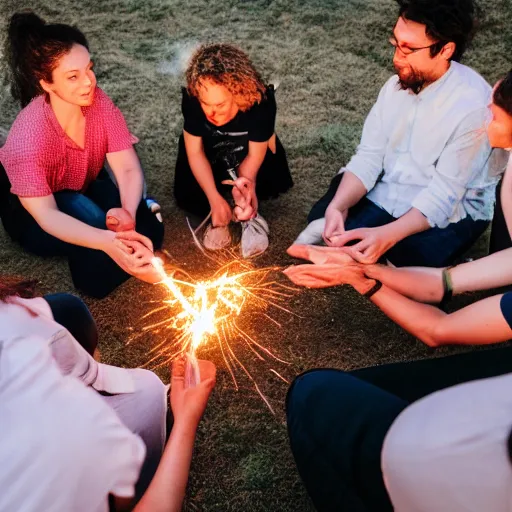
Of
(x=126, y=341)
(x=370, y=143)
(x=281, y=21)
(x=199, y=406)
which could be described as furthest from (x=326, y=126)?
(x=199, y=406)

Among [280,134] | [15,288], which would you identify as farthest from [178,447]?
[280,134]

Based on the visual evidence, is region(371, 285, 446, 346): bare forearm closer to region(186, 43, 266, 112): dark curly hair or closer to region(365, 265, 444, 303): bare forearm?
region(365, 265, 444, 303): bare forearm

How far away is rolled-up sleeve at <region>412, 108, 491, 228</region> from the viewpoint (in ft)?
7.63

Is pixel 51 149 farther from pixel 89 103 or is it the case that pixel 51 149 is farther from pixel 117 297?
pixel 117 297

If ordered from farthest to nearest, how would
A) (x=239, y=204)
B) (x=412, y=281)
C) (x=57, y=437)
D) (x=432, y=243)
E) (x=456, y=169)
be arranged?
(x=239, y=204) < (x=432, y=243) < (x=456, y=169) < (x=412, y=281) < (x=57, y=437)

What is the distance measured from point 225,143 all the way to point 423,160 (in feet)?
3.15

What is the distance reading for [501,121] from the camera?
Answer: 2.08m

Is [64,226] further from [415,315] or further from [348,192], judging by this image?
[415,315]

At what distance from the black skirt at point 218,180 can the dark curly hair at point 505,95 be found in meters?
1.23

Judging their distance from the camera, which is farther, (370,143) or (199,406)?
(370,143)

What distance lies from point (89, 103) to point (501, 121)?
5.37 feet

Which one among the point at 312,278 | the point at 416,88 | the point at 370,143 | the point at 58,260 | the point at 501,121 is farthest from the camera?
the point at 58,260

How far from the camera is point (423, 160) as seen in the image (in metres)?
2.50

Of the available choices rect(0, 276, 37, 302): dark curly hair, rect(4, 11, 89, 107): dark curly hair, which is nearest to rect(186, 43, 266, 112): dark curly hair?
rect(4, 11, 89, 107): dark curly hair
